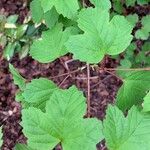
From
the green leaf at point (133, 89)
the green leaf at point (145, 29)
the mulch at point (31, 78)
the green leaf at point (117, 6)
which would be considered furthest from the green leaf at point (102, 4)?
the mulch at point (31, 78)

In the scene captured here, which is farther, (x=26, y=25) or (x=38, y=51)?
(x=26, y=25)

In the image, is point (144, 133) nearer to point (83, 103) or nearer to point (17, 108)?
point (83, 103)

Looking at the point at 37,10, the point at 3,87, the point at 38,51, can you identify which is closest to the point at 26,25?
the point at 3,87

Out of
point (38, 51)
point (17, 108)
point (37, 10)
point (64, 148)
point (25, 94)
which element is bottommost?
point (17, 108)

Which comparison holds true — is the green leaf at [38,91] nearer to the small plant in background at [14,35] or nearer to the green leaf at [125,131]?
the green leaf at [125,131]

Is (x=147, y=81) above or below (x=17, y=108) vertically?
above

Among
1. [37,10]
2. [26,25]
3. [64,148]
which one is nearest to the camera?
[64,148]
